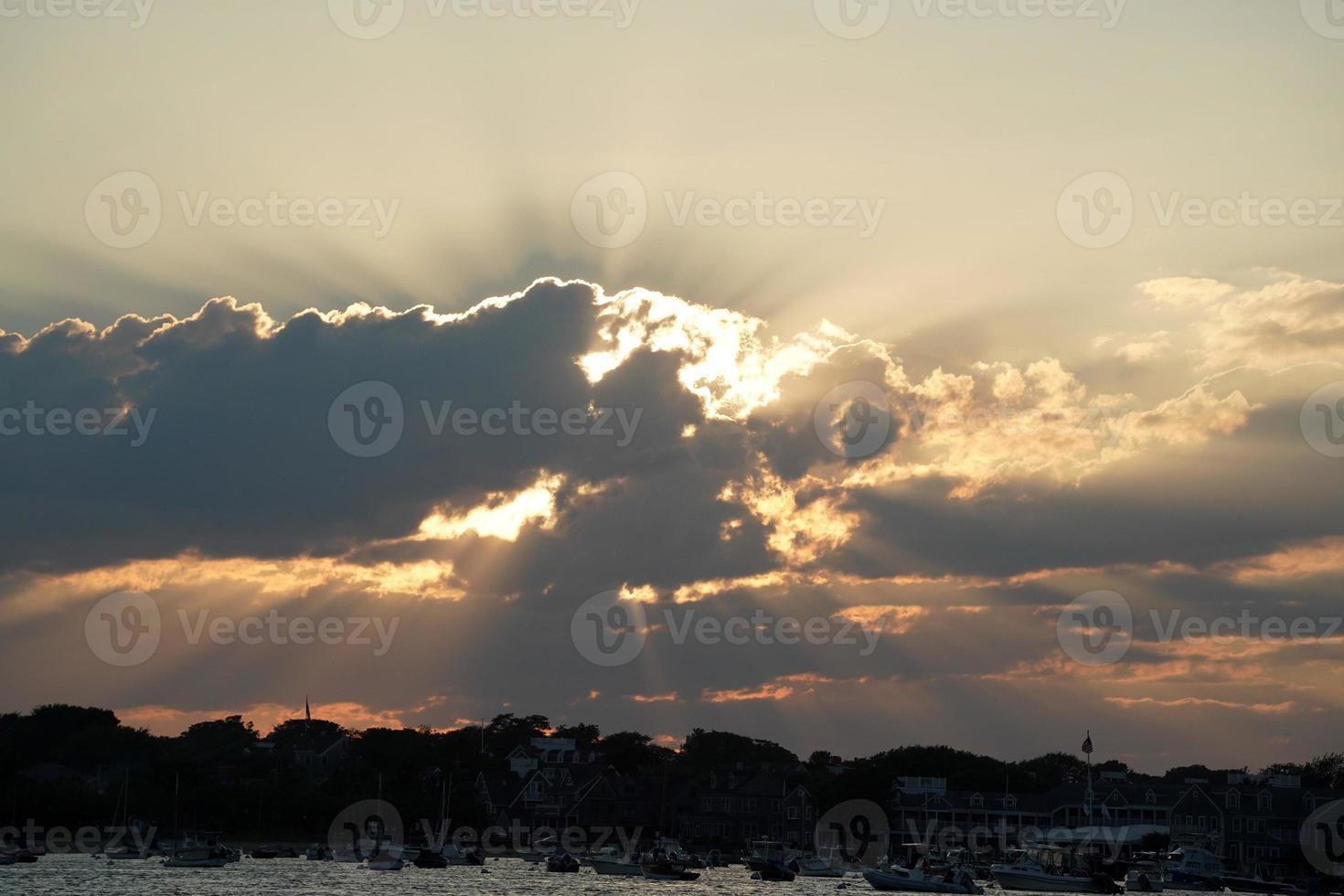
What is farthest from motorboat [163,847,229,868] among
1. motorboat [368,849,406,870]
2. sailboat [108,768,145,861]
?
sailboat [108,768,145,861]

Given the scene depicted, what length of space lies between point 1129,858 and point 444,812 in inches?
2902

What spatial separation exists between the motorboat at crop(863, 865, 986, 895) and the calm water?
1937 millimetres

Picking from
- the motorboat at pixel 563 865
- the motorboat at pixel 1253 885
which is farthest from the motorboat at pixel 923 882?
the motorboat at pixel 1253 885

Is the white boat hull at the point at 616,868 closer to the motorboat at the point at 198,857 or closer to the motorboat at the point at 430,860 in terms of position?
the motorboat at the point at 430,860

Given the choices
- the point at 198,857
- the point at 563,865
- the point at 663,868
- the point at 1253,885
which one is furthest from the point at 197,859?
the point at 1253,885

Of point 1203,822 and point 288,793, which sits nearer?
point 288,793

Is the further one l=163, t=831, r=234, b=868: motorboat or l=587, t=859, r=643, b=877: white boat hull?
l=587, t=859, r=643, b=877: white boat hull

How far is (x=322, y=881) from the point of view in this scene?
102500 mm

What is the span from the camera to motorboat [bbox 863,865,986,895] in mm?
110938

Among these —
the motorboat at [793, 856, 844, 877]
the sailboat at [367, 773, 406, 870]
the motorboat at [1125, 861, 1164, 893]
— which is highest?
the motorboat at [1125, 861, 1164, 893]

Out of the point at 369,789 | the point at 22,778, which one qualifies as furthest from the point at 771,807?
the point at 22,778

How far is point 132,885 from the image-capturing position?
9438 cm

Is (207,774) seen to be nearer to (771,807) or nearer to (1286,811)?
(771,807)

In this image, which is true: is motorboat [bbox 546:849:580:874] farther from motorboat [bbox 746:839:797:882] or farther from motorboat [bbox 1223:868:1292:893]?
motorboat [bbox 1223:868:1292:893]
